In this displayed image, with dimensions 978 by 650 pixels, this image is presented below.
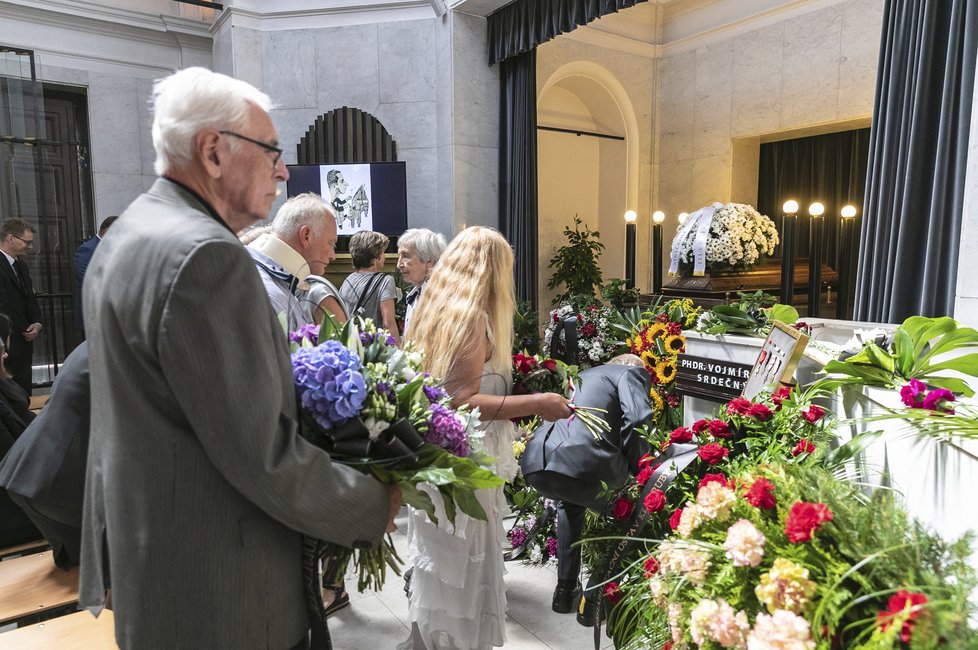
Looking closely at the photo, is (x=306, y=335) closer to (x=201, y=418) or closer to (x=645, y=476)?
(x=201, y=418)

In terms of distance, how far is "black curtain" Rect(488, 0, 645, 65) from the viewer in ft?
16.6

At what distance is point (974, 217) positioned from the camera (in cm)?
224

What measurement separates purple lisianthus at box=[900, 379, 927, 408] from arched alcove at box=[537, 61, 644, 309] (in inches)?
273

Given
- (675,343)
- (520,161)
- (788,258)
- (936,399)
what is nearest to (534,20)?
(520,161)

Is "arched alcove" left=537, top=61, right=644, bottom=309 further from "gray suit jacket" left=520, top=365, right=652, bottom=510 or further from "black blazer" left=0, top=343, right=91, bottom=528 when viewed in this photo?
"black blazer" left=0, top=343, right=91, bottom=528

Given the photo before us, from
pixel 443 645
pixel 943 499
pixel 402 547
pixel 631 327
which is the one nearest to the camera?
pixel 943 499

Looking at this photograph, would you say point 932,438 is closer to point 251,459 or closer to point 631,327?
point 251,459

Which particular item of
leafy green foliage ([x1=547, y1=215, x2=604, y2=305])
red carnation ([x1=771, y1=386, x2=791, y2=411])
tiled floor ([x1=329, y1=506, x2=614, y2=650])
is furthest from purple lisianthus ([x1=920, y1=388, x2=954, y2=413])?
leafy green foliage ([x1=547, y1=215, x2=604, y2=305])

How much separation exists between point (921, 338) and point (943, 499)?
542mm

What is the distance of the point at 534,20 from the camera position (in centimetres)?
570

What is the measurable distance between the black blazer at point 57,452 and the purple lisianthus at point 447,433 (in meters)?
1.10

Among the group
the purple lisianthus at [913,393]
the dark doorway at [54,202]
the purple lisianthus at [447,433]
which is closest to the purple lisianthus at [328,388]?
the purple lisianthus at [447,433]

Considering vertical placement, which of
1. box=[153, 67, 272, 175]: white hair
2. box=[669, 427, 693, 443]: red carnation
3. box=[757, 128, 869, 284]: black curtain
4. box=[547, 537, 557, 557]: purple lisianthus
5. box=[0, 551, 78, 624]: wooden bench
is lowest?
box=[547, 537, 557, 557]: purple lisianthus

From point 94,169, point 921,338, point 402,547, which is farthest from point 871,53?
point 94,169
